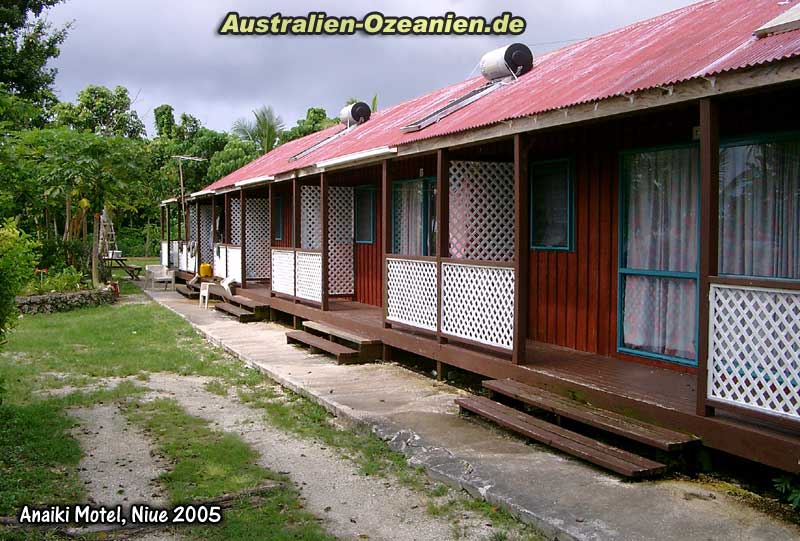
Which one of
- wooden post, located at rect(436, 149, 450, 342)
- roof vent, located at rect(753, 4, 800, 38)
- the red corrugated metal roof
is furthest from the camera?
wooden post, located at rect(436, 149, 450, 342)

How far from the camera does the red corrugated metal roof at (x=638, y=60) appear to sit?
→ 207 inches

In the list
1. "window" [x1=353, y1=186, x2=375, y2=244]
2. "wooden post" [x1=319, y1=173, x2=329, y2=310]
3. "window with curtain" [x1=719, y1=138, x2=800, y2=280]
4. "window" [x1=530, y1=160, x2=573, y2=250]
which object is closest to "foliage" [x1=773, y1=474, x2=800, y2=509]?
"window with curtain" [x1=719, y1=138, x2=800, y2=280]

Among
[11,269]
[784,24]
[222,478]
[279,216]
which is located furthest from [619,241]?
[279,216]

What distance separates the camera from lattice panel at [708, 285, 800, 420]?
15.1 ft

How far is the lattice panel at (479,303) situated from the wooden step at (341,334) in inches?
71.4

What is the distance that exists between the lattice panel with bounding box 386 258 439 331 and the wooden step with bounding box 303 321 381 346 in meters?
0.43

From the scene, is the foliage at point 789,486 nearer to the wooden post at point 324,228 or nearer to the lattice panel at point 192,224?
the wooden post at point 324,228

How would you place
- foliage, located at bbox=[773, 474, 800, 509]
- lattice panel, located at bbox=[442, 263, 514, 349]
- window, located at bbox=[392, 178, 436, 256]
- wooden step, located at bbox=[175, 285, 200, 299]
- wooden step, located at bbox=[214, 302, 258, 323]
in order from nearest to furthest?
foliage, located at bbox=[773, 474, 800, 509] < lattice panel, located at bbox=[442, 263, 514, 349] < window, located at bbox=[392, 178, 436, 256] < wooden step, located at bbox=[214, 302, 258, 323] < wooden step, located at bbox=[175, 285, 200, 299]

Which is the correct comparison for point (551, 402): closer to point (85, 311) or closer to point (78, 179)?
point (85, 311)

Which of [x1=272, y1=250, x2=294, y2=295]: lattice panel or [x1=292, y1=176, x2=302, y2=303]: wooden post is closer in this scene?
[x1=292, y1=176, x2=302, y2=303]: wooden post

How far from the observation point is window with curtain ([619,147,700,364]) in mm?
6969

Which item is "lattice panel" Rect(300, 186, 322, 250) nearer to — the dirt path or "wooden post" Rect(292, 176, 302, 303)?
"wooden post" Rect(292, 176, 302, 303)

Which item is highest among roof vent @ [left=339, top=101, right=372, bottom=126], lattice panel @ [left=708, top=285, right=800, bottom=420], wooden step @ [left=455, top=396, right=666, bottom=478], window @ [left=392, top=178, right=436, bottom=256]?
roof vent @ [left=339, top=101, right=372, bottom=126]

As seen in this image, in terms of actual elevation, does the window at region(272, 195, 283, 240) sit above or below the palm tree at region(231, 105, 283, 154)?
below
